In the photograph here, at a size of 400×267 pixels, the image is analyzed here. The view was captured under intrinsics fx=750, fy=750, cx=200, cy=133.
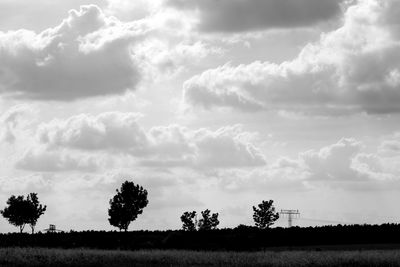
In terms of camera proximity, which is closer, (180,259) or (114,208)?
(180,259)

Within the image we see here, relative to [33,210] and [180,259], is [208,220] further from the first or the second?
[180,259]

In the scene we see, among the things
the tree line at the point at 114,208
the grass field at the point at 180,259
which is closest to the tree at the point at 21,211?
the tree line at the point at 114,208

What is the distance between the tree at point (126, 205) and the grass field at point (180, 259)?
70.7 metres

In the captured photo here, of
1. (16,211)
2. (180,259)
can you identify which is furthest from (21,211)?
(180,259)

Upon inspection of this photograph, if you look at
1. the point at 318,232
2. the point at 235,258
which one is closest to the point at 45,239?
the point at 318,232

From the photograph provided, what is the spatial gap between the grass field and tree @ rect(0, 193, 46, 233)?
79614mm

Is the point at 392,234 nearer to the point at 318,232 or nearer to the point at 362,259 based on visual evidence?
the point at 318,232

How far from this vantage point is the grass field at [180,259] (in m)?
52.7

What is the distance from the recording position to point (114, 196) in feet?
432

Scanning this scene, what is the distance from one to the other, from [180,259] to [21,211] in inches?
3418

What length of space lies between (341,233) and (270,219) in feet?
213

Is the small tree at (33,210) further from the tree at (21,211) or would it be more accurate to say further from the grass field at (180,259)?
the grass field at (180,259)

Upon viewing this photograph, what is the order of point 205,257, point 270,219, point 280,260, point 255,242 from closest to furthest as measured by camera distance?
point 280,260
point 205,257
point 255,242
point 270,219

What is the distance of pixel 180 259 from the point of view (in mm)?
56500
